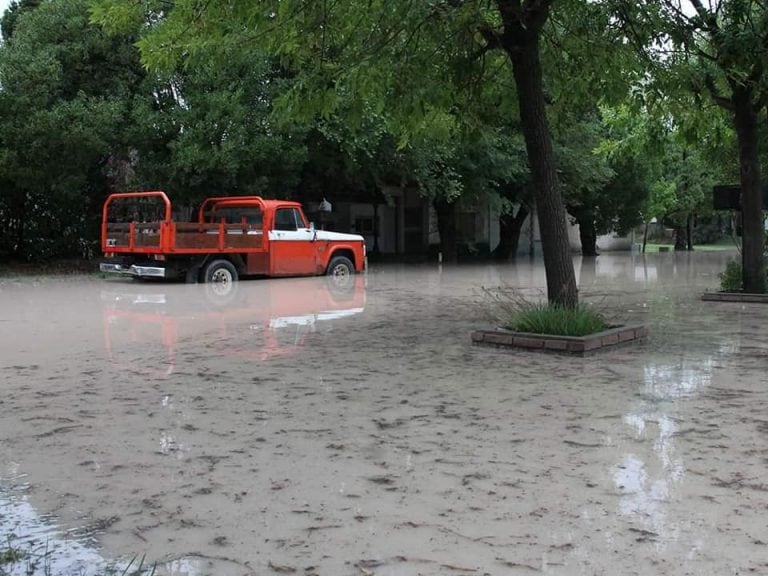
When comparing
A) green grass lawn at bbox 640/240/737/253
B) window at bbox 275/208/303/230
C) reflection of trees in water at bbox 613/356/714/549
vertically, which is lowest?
reflection of trees in water at bbox 613/356/714/549

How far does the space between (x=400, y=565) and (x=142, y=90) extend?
21.4 metres

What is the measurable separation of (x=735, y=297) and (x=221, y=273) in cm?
1185

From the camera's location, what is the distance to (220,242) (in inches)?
785

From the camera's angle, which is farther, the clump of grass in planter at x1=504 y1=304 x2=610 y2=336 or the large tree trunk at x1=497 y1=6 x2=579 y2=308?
the large tree trunk at x1=497 y1=6 x2=579 y2=308

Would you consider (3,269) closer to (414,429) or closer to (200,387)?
(200,387)

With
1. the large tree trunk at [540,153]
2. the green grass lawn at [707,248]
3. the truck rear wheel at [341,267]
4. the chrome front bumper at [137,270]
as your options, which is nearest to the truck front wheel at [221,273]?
the chrome front bumper at [137,270]

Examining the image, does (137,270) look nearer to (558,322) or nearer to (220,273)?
(220,273)

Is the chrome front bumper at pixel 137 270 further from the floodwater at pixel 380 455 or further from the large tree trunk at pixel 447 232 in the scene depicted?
the large tree trunk at pixel 447 232

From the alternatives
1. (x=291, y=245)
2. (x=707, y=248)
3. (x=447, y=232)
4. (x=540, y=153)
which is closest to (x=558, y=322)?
(x=540, y=153)

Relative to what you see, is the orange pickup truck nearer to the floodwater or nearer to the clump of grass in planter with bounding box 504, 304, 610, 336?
the floodwater

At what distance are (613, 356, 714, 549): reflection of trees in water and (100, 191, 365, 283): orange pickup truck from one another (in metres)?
13.6

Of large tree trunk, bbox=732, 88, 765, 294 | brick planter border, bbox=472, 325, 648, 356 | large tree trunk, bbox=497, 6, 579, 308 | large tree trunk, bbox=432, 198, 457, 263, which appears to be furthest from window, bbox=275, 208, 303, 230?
large tree trunk, bbox=432, 198, 457, 263

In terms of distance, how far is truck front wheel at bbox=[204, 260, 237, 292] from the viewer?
65.2 ft

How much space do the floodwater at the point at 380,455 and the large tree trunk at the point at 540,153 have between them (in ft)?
3.99
